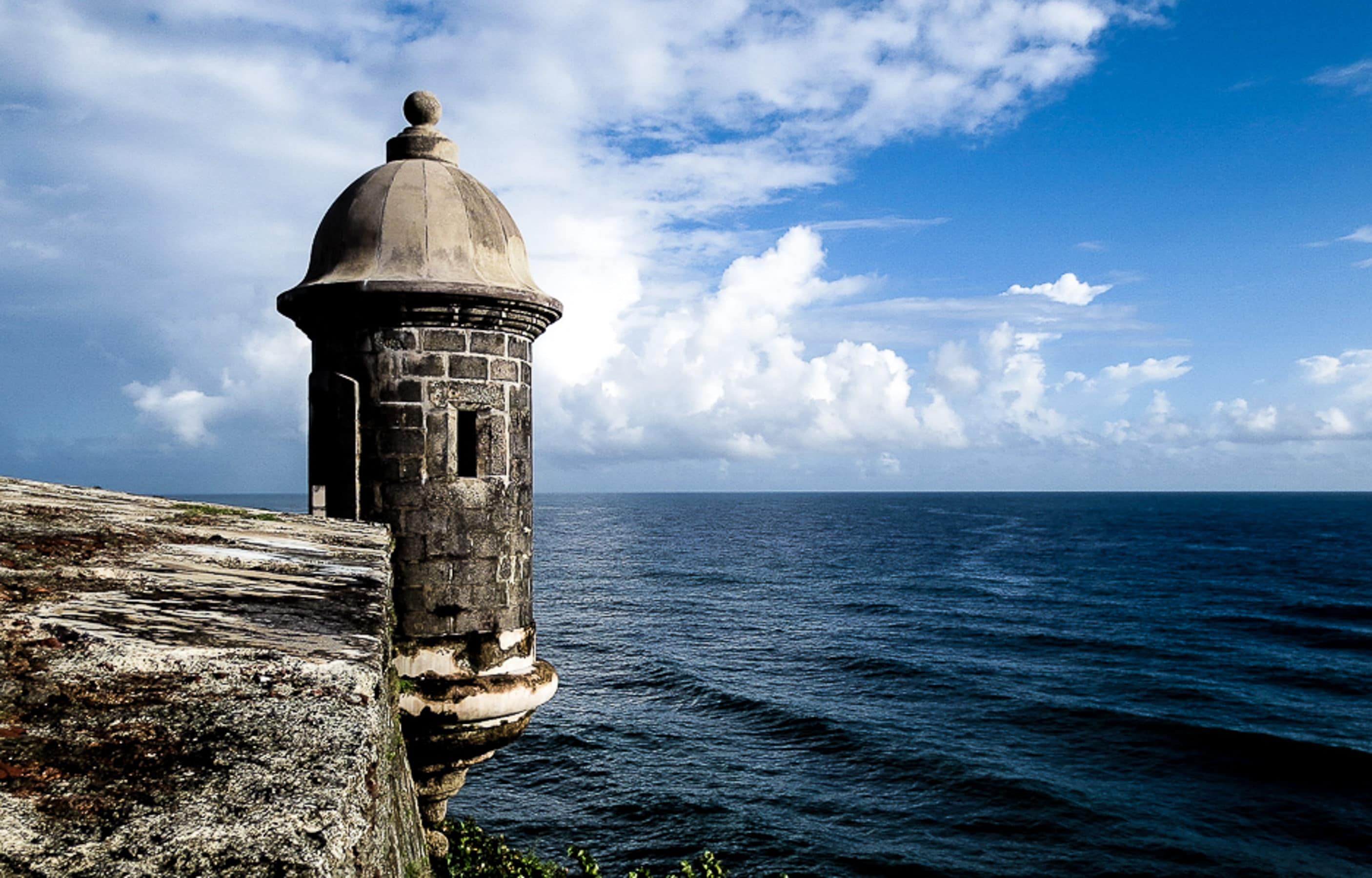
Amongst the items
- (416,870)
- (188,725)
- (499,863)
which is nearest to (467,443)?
(416,870)

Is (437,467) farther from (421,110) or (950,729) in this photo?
(950,729)

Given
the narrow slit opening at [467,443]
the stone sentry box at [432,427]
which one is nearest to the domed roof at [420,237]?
the stone sentry box at [432,427]

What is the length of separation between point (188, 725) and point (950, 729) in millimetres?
26330

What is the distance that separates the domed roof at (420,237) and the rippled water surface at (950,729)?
14.0 meters

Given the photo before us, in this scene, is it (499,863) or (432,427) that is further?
(499,863)

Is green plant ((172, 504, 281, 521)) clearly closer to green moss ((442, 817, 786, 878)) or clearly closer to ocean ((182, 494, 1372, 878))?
green moss ((442, 817, 786, 878))

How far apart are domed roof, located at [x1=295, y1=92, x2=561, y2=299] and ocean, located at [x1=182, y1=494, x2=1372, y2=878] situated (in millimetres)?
13706

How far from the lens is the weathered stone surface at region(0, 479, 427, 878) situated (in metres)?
1.39

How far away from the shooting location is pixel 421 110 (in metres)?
8.33

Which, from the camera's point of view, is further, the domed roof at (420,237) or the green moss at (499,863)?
the green moss at (499,863)

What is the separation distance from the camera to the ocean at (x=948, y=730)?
62.2 ft

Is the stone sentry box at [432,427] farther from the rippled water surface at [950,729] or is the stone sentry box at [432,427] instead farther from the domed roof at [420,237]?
the rippled water surface at [950,729]

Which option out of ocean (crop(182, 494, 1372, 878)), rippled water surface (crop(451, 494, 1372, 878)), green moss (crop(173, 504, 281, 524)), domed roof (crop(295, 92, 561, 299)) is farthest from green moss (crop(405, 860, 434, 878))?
rippled water surface (crop(451, 494, 1372, 878))

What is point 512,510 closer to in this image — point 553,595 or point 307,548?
point 307,548
